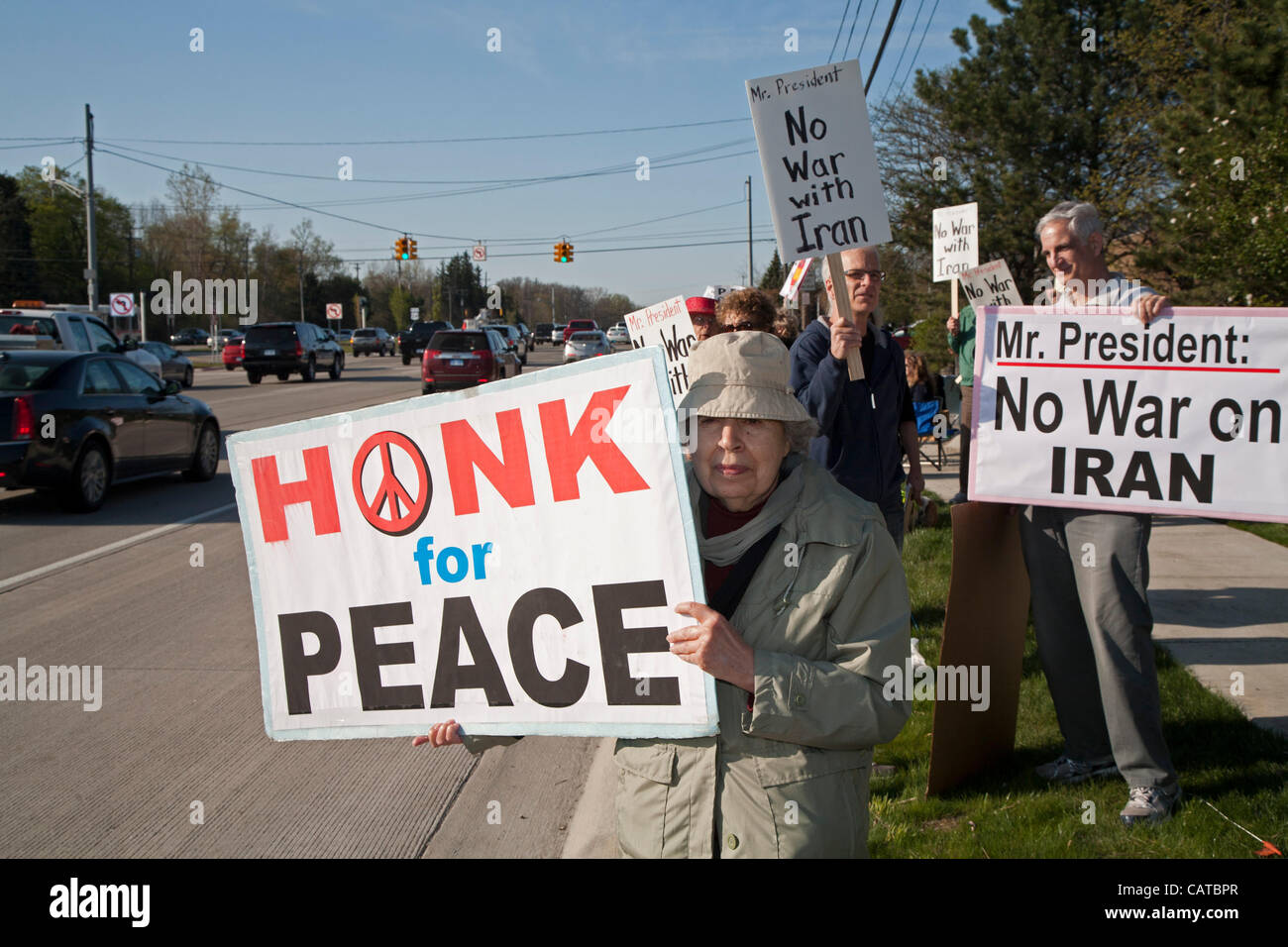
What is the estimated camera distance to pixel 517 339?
50719 mm

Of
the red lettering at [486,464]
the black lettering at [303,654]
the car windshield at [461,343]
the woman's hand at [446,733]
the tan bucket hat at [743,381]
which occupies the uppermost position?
the car windshield at [461,343]

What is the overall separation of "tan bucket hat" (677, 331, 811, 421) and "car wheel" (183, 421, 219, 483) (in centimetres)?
1297

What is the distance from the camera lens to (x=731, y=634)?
2316mm

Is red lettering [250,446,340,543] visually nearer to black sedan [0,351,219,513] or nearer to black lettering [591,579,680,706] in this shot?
black lettering [591,579,680,706]

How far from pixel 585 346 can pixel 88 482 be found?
1261 inches

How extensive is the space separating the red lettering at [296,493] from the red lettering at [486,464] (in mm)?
386

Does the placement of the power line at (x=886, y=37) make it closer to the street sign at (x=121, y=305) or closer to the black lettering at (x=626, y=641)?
the black lettering at (x=626, y=641)

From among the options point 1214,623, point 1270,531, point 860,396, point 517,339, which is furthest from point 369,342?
point 860,396

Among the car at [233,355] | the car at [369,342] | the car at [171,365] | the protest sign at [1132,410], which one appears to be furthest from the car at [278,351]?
the car at [369,342]

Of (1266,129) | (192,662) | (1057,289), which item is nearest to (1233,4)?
(1266,129)

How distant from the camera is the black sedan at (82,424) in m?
10.9

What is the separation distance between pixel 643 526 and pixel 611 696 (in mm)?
419

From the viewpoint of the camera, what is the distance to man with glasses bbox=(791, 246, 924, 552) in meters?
4.22
